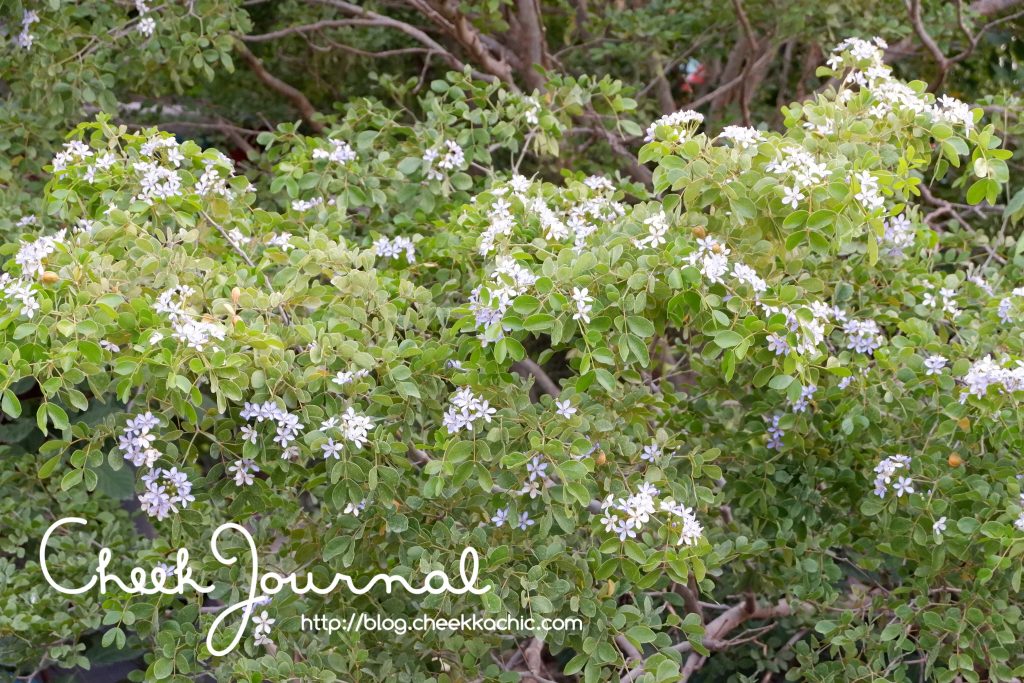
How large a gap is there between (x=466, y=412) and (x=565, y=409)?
0.59 ft

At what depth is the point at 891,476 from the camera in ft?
6.97

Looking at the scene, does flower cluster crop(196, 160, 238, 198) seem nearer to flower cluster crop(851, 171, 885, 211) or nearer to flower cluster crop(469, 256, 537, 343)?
flower cluster crop(469, 256, 537, 343)

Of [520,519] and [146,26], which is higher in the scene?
[146,26]

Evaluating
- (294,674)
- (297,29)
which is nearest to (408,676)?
(294,674)

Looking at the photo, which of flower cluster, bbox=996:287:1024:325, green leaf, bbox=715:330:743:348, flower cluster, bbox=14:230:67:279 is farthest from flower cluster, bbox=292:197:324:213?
flower cluster, bbox=996:287:1024:325

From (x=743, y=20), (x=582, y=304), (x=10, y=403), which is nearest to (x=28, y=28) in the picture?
(x=10, y=403)

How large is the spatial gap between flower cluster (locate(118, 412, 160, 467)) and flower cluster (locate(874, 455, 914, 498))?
53.4 inches

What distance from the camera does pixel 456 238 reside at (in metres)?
2.25

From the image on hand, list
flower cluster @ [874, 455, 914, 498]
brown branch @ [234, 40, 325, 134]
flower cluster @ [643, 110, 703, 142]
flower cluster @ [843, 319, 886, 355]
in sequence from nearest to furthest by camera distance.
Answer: flower cluster @ [643, 110, 703, 142]
flower cluster @ [874, 455, 914, 498]
flower cluster @ [843, 319, 886, 355]
brown branch @ [234, 40, 325, 134]

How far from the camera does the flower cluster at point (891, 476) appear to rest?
80.8 inches

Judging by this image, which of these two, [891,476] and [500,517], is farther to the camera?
[891,476]

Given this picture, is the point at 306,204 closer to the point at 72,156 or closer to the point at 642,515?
the point at 72,156

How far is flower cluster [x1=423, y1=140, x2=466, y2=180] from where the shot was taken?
259cm

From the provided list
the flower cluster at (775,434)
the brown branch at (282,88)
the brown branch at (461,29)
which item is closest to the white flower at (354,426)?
the flower cluster at (775,434)
